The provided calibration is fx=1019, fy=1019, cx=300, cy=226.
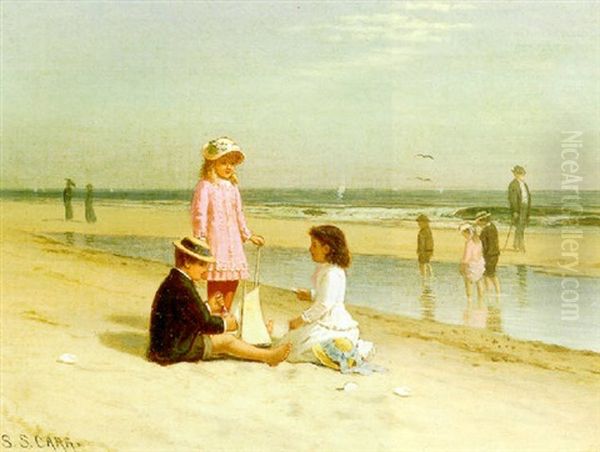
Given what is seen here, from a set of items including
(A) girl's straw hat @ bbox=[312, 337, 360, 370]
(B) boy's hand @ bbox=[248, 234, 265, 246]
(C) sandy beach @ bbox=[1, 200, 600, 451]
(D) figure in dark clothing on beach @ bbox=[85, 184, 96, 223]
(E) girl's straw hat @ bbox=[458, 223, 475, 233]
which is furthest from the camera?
(D) figure in dark clothing on beach @ bbox=[85, 184, 96, 223]

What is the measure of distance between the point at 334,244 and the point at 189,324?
67 cm

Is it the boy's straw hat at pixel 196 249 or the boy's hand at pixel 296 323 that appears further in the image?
the boy's hand at pixel 296 323

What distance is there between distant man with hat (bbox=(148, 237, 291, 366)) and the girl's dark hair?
0.41 metres

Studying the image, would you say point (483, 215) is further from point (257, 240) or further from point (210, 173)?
point (210, 173)

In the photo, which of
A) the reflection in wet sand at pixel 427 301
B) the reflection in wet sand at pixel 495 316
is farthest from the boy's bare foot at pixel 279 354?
the reflection in wet sand at pixel 495 316

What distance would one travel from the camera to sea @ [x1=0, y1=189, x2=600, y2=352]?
14.0ft

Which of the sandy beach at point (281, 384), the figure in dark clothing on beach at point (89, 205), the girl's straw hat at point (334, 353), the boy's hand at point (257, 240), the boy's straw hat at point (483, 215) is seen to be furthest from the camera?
the figure in dark clothing on beach at point (89, 205)

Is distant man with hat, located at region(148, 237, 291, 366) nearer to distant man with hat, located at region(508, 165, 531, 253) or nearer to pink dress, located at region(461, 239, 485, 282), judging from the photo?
pink dress, located at region(461, 239, 485, 282)

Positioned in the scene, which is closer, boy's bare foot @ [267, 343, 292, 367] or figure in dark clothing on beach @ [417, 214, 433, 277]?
boy's bare foot @ [267, 343, 292, 367]

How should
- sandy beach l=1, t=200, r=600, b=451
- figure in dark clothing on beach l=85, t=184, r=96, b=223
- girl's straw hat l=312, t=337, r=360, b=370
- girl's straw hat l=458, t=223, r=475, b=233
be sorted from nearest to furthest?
sandy beach l=1, t=200, r=600, b=451, girl's straw hat l=312, t=337, r=360, b=370, girl's straw hat l=458, t=223, r=475, b=233, figure in dark clothing on beach l=85, t=184, r=96, b=223

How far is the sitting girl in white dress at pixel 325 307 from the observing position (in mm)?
4121

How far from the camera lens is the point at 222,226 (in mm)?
4168

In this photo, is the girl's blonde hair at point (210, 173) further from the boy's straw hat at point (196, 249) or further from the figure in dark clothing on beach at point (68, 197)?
the figure in dark clothing on beach at point (68, 197)

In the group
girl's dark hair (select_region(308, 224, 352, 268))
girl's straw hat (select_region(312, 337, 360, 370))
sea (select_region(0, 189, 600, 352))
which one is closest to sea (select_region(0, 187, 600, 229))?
sea (select_region(0, 189, 600, 352))
